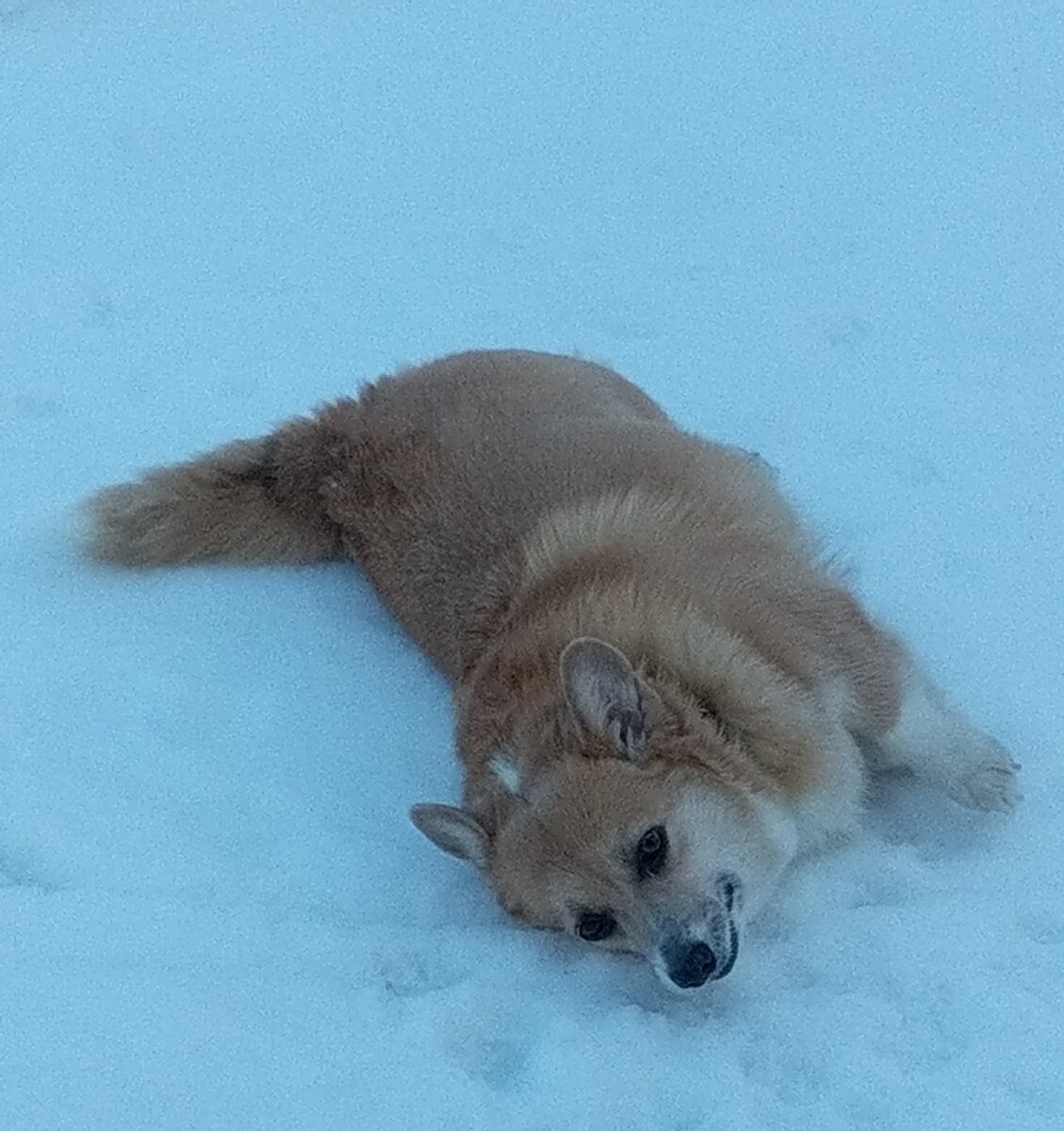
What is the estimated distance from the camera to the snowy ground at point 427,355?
2.92 m

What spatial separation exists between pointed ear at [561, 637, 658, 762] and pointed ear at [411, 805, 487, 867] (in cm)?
33

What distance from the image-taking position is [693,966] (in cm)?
302

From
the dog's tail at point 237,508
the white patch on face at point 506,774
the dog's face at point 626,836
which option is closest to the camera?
the dog's face at point 626,836

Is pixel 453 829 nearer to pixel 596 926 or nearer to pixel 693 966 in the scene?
pixel 596 926

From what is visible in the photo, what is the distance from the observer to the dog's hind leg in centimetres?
338

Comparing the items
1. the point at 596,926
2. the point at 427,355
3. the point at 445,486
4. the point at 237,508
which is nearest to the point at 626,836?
→ the point at 596,926

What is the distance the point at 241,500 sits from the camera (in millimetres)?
4512

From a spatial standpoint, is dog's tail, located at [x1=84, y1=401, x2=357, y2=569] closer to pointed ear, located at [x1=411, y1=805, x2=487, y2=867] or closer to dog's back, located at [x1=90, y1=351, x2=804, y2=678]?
dog's back, located at [x1=90, y1=351, x2=804, y2=678]

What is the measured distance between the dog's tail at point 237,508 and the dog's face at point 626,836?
1410mm

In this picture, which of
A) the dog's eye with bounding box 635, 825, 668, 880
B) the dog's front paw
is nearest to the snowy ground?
the dog's front paw

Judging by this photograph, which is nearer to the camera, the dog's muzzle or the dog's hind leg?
the dog's muzzle

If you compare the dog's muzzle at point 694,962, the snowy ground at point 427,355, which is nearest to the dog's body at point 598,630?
the dog's muzzle at point 694,962

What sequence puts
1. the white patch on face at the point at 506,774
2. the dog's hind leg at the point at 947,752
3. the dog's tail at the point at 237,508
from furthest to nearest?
the dog's tail at the point at 237,508 → the dog's hind leg at the point at 947,752 → the white patch on face at the point at 506,774

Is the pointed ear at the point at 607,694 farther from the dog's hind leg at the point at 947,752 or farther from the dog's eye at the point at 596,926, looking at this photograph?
the dog's hind leg at the point at 947,752
